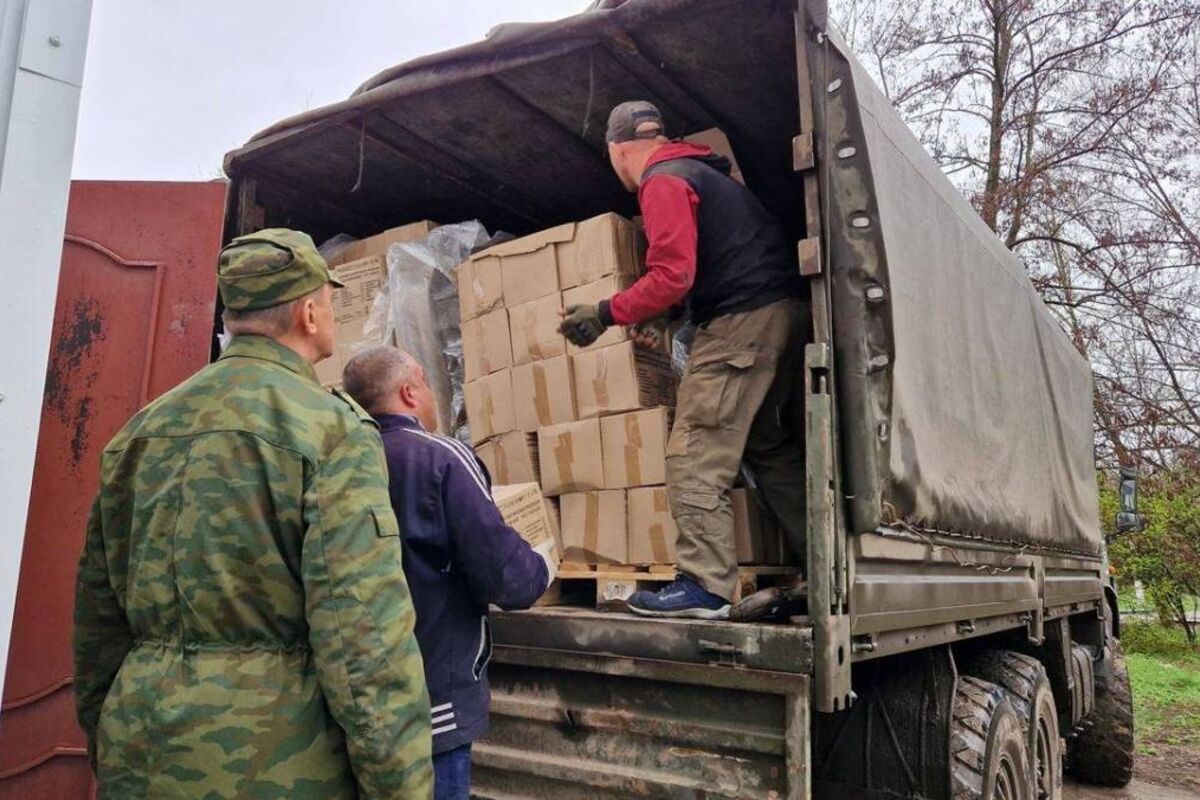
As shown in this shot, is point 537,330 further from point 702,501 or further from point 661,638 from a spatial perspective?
point 661,638

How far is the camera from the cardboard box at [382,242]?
4059mm

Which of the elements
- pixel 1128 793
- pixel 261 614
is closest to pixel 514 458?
pixel 261 614

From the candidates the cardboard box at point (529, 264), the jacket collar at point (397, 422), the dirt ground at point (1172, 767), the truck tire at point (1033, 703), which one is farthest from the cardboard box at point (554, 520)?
the dirt ground at point (1172, 767)

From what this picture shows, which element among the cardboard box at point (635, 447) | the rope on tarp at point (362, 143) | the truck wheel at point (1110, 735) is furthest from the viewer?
the truck wheel at point (1110, 735)

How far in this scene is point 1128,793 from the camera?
680 cm

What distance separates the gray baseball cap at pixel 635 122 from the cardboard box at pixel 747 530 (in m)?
1.22

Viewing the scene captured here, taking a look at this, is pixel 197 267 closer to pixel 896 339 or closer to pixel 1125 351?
pixel 896 339

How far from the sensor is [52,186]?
1.47 m

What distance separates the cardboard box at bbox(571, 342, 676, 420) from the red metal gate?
3.96ft

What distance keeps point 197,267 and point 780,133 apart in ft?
7.13

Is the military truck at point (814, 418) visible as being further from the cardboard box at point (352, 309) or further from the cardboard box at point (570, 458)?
the cardboard box at point (570, 458)

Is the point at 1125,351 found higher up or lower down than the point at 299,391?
higher up

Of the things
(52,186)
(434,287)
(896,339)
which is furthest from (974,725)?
(52,186)

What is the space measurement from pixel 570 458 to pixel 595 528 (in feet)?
0.82
